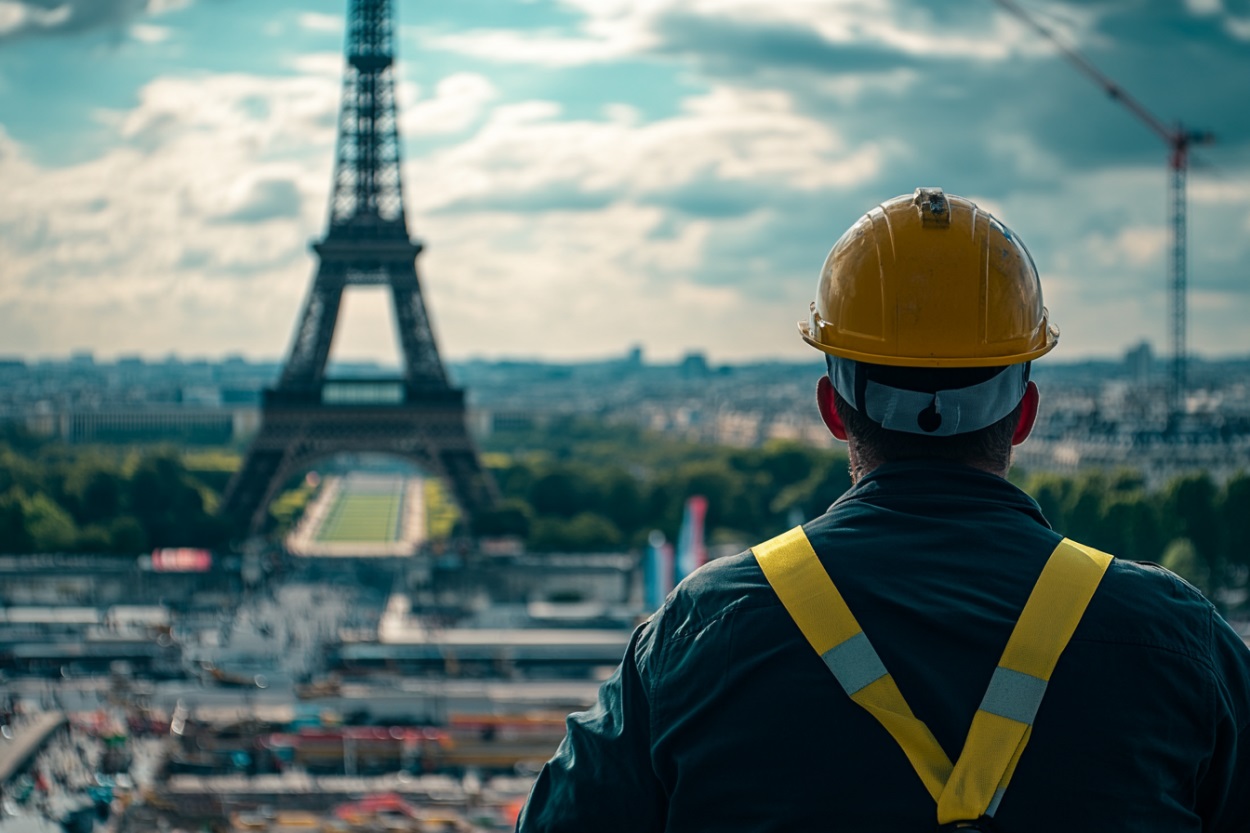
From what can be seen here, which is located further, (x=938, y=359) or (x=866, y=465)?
(x=866, y=465)

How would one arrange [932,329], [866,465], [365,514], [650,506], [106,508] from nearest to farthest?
[932,329] < [866,465] < [106,508] < [650,506] < [365,514]

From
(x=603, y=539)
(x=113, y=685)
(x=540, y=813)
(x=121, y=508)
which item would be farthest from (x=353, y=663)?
(x=540, y=813)

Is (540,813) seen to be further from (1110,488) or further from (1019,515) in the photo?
(1110,488)

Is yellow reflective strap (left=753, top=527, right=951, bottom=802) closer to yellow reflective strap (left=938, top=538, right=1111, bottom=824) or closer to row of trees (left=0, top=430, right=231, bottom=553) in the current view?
yellow reflective strap (left=938, top=538, right=1111, bottom=824)

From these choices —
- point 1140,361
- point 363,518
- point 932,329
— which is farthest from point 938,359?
point 1140,361

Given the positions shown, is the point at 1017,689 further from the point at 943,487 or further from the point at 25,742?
the point at 25,742

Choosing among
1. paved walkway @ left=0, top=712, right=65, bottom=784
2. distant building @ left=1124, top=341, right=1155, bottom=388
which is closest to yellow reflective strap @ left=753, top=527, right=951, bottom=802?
paved walkway @ left=0, top=712, right=65, bottom=784
